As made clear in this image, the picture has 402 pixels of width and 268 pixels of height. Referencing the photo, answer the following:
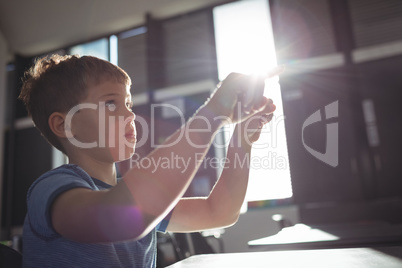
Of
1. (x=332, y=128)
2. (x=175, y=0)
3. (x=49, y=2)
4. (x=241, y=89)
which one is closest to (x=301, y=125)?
(x=332, y=128)

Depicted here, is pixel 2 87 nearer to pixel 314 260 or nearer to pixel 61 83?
pixel 61 83

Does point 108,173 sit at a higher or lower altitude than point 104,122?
lower

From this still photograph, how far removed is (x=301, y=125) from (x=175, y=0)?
2527mm

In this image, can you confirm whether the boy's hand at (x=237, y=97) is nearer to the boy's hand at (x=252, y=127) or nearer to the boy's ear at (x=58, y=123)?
the boy's hand at (x=252, y=127)

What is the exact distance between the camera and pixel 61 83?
0.75 metres

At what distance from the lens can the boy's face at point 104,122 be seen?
71cm

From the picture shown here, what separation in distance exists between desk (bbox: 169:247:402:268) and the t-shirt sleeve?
11.6 inches

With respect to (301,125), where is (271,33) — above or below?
above

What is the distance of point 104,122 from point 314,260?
52 centimetres

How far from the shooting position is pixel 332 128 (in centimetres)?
396

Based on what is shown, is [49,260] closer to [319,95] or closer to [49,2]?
[319,95]

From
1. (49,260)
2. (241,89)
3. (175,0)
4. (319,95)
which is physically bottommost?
(49,260)

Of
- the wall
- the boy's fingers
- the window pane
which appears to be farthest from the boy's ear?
the wall

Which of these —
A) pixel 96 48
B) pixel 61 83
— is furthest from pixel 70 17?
pixel 61 83
